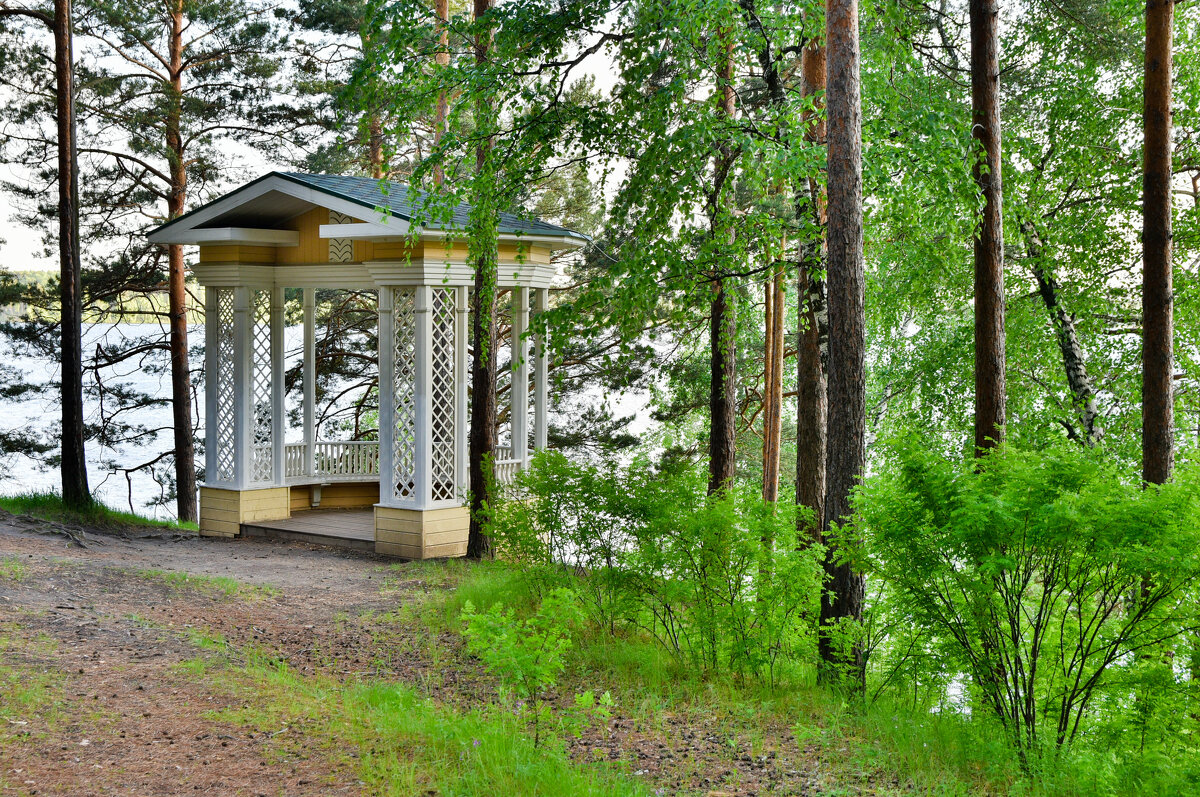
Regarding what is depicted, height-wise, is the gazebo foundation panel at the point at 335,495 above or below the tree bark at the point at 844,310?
below

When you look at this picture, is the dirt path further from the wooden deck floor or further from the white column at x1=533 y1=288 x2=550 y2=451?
the white column at x1=533 y1=288 x2=550 y2=451

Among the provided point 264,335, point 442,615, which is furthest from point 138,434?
point 442,615

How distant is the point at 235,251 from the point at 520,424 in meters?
4.18

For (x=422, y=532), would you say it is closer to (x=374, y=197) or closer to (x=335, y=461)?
(x=335, y=461)

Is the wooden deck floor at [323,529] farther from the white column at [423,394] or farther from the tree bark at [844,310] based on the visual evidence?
the tree bark at [844,310]

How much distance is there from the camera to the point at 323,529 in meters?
11.9

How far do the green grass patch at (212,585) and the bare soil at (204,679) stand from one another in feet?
0.13

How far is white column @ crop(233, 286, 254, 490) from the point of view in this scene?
12188 mm

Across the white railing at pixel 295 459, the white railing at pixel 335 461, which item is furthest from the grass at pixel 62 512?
the white railing at pixel 335 461

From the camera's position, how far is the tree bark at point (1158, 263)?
7.47m

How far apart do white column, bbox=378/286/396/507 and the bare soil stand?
1.30 meters

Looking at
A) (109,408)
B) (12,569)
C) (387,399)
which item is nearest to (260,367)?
(387,399)

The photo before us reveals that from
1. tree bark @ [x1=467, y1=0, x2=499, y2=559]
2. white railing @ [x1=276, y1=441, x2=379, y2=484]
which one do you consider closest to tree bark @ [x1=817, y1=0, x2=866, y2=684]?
tree bark @ [x1=467, y1=0, x2=499, y2=559]

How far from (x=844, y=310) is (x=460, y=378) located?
20.7ft
